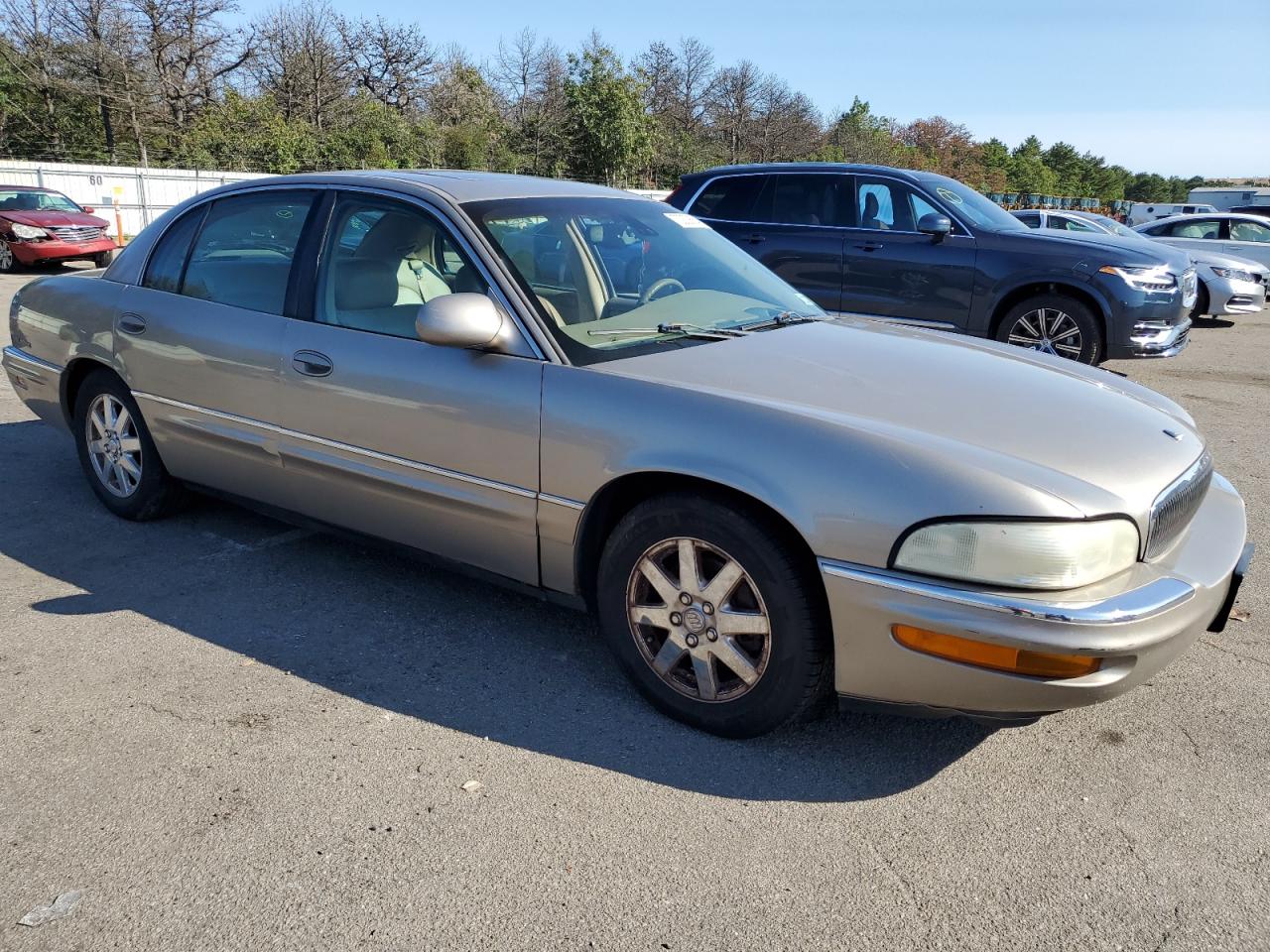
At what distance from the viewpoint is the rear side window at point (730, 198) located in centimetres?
928

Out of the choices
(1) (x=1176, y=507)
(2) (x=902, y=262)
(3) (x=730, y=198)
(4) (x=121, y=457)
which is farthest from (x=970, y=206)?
(4) (x=121, y=457)

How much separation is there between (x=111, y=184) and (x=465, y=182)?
24.4 metres

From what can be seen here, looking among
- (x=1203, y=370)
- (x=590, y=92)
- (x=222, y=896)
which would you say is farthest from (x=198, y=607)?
(x=590, y=92)

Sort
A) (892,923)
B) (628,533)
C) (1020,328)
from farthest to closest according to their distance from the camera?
(1020,328), (628,533), (892,923)

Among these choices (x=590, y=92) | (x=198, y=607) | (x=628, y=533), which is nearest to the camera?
(x=628, y=533)

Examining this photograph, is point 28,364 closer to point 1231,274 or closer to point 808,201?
point 808,201

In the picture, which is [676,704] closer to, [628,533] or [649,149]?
[628,533]

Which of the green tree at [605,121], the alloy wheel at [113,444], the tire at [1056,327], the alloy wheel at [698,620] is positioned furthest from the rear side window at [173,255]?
the green tree at [605,121]

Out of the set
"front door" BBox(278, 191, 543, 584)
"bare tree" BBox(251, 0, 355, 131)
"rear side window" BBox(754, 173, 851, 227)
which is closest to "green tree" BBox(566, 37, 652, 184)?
"bare tree" BBox(251, 0, 355, 131)

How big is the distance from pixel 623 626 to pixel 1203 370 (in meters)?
9.12

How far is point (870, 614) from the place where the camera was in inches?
102

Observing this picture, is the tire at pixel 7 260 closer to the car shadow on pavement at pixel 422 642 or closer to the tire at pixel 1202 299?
the car shadow on pavement at pixel 422 642

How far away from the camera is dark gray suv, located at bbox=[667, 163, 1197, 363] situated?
320 inches

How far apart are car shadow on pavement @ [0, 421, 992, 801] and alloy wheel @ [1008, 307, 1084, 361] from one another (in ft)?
19.3
